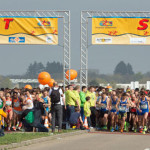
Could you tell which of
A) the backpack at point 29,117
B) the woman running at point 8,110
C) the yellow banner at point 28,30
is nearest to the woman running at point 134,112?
the backpack at point 29,117

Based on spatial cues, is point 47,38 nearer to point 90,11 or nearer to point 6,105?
point 90,11

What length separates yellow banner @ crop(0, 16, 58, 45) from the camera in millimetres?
28625

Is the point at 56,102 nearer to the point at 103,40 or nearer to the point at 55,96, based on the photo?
the point at 55,96

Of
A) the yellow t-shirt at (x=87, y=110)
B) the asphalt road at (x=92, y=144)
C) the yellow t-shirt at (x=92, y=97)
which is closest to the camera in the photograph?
the asphalt road at (x=92, y=144)

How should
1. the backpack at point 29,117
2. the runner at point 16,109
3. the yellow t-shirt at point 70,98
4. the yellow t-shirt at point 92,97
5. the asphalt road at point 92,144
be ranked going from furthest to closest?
the yellow t-shirt at point 92,97 → the runner at point 16,109 → the yellow t-shirt at point 70,98 → the backpack at point 29,117 → the asphalt road at point 92,144

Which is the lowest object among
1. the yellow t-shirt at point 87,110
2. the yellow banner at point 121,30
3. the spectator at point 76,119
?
the spectator at point 76,119

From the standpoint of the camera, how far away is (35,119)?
20.6 metres

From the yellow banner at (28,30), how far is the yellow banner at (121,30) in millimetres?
2171

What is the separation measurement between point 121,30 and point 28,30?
4840 millimetres

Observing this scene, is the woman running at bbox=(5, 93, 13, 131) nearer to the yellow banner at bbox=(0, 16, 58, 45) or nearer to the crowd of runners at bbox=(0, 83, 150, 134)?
the crowd of runners at bbox=(0, 83, 150, 134)

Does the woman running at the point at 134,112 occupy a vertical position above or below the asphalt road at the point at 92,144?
above

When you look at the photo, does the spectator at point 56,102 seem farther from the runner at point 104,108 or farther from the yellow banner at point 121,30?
the yellow banner at point 121,30

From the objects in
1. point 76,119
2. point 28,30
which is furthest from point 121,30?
point 76,119

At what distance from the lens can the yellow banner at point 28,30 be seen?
2862cm
